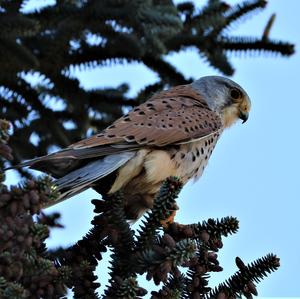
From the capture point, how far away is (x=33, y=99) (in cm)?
470

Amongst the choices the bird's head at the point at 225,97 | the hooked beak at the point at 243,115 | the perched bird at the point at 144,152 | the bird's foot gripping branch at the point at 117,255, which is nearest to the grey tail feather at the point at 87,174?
the perched bird at the point at 144,152

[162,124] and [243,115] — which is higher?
[243,115]

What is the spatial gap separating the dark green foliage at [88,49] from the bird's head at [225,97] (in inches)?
7.6

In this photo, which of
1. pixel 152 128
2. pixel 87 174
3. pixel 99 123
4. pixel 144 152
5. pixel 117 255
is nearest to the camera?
pixel 117 255

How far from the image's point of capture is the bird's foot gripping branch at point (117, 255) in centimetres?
212

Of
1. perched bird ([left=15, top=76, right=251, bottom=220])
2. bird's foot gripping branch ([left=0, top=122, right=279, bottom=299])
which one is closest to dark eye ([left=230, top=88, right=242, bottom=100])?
perched bird ([left=15, top=76, right=251, bottom=220])

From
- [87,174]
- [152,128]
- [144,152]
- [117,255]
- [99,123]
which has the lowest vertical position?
[117,255]

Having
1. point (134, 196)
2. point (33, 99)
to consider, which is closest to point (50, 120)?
point (33, 99)

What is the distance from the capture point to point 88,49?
187 inches

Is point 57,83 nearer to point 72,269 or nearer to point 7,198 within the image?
point 72,269

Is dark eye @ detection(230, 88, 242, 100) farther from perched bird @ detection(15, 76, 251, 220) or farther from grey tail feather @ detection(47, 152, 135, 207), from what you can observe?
grey tail feather @ detection(47, 152, 135, 207)

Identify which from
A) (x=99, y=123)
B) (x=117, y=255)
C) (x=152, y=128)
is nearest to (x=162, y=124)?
(x=152, y=128)

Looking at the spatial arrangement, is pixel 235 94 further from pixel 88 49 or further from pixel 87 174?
pixel 87 174

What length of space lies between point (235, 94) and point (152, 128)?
125 centimetres
